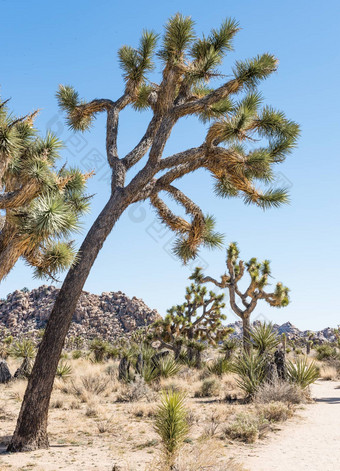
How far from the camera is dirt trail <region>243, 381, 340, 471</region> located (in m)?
5.31

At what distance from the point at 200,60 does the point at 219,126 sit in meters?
1.57

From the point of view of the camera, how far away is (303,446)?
621 cm

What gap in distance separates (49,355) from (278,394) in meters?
5.49

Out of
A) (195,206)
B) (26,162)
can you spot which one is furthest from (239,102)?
(26,162)

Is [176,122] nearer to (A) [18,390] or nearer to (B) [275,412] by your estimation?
(B) [275,412]

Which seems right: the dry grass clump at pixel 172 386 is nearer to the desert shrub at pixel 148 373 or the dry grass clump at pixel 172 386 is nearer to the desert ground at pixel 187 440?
the desert ground at pixel 187 440

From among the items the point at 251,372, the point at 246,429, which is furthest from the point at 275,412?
the point at 251,372

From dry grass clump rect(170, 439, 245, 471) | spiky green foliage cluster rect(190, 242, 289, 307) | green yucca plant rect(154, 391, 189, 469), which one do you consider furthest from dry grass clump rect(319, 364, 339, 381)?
dry grass clump rect(170, 439, 245, 471)

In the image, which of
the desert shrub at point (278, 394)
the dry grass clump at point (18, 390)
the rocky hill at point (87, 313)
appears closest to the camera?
the desert shrub at point (278, 394)

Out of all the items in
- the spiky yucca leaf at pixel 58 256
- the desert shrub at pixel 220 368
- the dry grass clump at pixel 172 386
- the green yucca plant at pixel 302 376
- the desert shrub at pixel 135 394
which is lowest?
the desert shrub at pixel 135 394

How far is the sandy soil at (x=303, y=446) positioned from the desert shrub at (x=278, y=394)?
38cm

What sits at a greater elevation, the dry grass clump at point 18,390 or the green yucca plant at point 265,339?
the green yucca plant at point 265,339

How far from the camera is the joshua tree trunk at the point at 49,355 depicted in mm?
6180

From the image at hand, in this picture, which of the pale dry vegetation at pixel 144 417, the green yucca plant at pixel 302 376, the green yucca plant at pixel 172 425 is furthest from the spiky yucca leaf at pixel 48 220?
the green yucca plant at pixel 302 376
